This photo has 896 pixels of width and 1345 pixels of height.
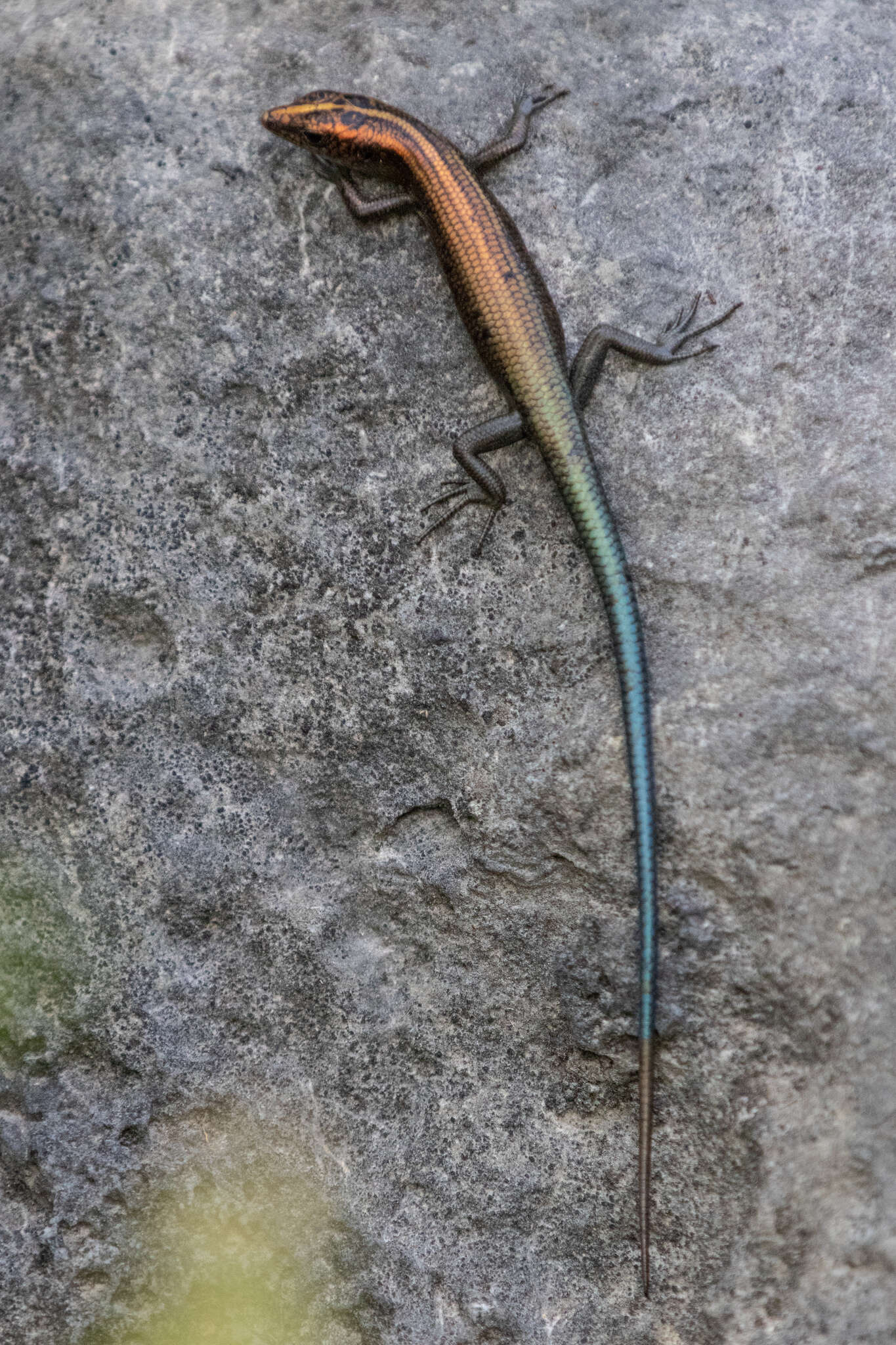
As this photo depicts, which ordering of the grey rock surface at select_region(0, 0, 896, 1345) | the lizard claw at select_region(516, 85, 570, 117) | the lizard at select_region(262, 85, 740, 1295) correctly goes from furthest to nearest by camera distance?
the lizard claw at select_region(516, 85, 570, 117) → the grey rock surface at select_region(0, 0, 896, 1345) → the lizard at select_region(262, 85, 740, 1295)

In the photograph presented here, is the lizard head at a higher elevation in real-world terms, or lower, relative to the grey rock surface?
higher

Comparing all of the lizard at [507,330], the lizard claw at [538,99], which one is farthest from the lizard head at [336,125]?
the lizard claw at [538,99]

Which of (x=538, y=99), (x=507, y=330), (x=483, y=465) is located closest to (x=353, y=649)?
(x=483, y=465)

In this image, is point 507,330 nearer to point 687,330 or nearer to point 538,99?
point 687,330

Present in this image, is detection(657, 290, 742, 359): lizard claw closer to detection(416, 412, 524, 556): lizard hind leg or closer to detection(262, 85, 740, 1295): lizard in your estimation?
detection(262, 85, 740, 1295): lizard

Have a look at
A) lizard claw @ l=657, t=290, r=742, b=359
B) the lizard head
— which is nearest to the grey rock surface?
lizard claw @ l=657, t=290, r=742, b=359

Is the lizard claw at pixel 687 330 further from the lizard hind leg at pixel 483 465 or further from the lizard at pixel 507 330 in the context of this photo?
the lizard hind leg at pixel 483 465
